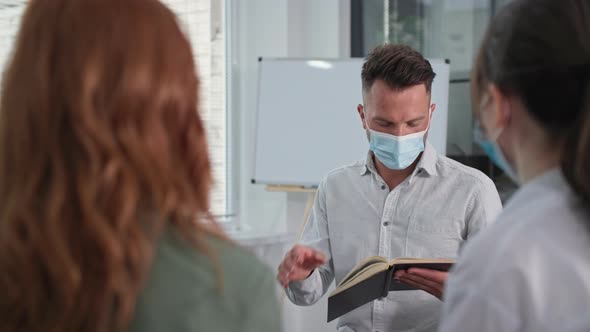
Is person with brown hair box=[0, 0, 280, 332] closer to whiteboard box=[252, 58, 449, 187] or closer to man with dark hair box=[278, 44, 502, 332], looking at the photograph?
man with dark hair box=[278, 44, 502, 332]

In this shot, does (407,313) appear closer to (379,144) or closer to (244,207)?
(379,144)

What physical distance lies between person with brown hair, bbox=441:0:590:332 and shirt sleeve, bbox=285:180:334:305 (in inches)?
42.4

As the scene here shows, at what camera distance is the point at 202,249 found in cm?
75

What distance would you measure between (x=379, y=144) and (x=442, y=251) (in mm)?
384

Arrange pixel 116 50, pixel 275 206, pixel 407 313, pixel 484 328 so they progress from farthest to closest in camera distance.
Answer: pixel 275 206 < pixel 407 313 < pixel 484 328 < pixel 116 50

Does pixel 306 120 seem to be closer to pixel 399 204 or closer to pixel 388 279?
pixel 399 204

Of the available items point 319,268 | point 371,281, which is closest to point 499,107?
point 371,281

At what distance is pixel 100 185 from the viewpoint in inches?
28.0

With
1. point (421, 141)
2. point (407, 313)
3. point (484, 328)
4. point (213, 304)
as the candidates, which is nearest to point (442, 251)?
point (407, 313)

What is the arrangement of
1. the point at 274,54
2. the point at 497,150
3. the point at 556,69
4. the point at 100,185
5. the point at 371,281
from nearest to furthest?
the point at 100,185 < the point at 556,69 < the point at 497,150 < the point at 371,281 < the point at 274,54

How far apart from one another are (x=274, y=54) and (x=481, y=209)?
1.61m

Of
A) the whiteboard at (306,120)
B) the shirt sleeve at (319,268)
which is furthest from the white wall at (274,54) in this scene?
the shirt sleeve at (319,268)

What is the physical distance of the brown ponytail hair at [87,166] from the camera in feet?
2.34

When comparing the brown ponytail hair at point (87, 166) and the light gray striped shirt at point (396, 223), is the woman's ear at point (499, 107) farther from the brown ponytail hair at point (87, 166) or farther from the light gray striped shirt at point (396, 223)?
the light gray striped shirt at point (396, 223)
